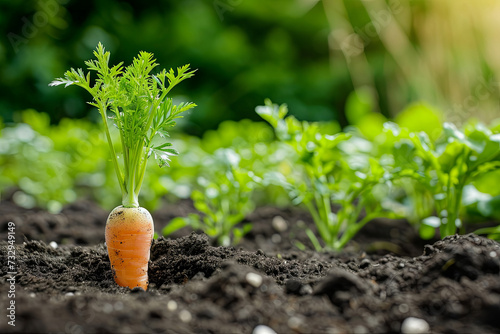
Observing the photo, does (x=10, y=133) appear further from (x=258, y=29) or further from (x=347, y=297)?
(x=258, y=29)

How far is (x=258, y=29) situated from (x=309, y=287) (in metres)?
5.40

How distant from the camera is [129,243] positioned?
4.20ft

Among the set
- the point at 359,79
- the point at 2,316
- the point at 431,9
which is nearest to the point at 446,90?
the point at 431,9

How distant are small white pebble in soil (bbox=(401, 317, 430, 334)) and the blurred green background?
3.16m

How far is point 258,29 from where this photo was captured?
20.0ft

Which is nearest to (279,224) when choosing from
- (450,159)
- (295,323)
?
(450,159)

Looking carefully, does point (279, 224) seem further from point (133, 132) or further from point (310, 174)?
point (133, 132)

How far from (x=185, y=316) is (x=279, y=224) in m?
1.50

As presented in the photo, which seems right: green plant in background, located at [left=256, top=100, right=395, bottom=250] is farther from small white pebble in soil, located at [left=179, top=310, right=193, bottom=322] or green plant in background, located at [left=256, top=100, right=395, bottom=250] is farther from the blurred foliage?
the blurred foliage

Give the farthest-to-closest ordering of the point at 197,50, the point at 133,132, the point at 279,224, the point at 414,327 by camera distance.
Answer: the point at 197,50 → the point at 279,224 → the point at 133,132 → the point at 414,327

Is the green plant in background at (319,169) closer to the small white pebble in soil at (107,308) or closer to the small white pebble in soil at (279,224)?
the small white pebble in soil at (279,224)

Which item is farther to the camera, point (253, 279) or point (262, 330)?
point (253, 279)

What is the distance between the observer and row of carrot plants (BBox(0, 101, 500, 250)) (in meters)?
1.58

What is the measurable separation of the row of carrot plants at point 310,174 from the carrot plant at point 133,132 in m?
0.50
